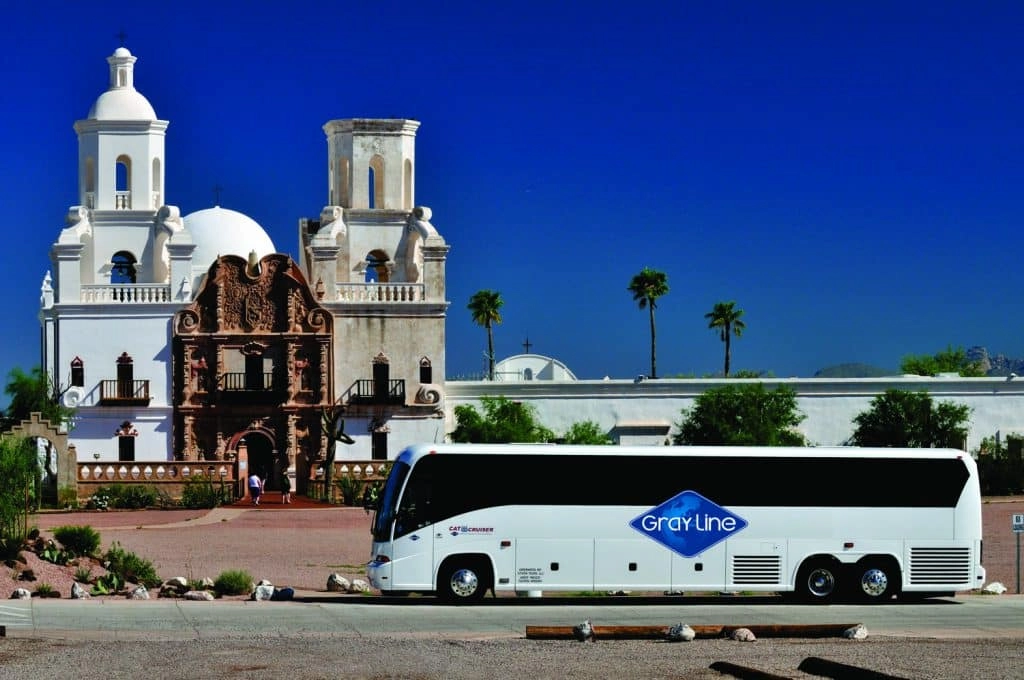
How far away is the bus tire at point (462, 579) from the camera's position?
2953cm

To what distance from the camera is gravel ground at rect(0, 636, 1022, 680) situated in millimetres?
19672

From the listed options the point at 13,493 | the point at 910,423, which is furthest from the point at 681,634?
the point at 910,423

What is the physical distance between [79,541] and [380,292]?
37.3m

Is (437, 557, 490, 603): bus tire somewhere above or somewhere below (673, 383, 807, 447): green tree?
below

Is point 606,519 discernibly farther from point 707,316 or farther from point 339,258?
point 707,316

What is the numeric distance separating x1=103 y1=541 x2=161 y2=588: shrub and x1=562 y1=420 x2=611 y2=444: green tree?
1464 inches

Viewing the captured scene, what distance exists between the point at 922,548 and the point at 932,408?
42597mm

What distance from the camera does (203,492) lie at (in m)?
63.7

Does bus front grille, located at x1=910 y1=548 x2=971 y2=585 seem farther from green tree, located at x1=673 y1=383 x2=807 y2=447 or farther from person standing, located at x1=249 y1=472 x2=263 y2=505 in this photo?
green tree, located at x1=673 y1=383 x2=807 y2=447

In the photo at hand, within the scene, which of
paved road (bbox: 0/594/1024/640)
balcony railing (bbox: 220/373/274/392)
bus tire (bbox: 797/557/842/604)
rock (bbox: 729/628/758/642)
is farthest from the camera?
balcony railing (bbox: 220/373/274/392)

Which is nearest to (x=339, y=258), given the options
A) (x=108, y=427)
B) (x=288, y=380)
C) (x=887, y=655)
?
(x=288, y=380)

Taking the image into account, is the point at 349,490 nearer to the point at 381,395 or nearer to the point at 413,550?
the point at 381,395

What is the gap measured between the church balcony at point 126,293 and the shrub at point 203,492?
31.2 feet

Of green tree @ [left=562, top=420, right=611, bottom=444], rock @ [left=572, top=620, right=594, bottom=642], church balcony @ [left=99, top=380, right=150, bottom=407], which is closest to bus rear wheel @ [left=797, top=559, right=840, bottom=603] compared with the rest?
rock @ [left=572, top=620, right=594, bottom=642]
